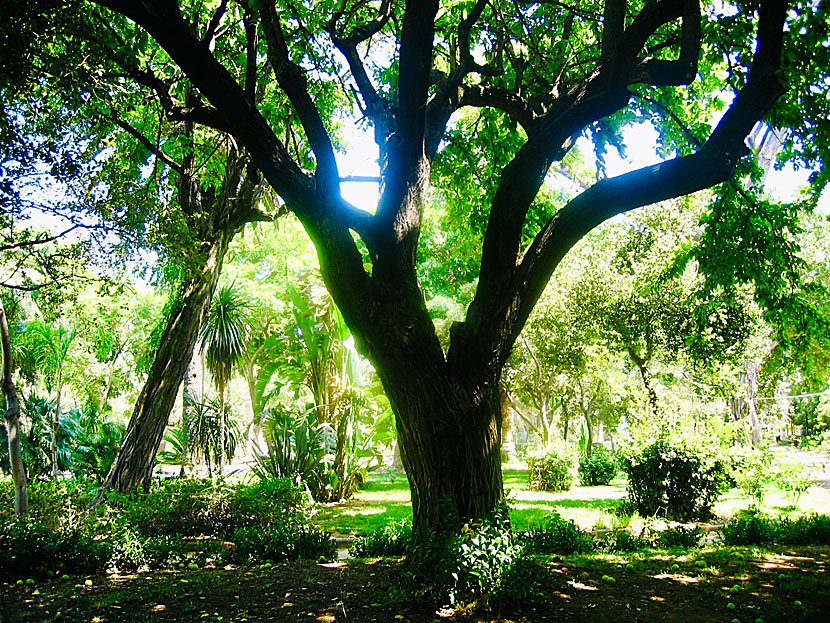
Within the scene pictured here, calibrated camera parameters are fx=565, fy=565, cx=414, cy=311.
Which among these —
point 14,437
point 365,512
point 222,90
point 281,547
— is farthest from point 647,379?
point 14,437

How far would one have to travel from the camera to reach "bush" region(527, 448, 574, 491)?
15.5 m

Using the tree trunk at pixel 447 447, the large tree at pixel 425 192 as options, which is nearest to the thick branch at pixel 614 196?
the large tree at pixel 425 192

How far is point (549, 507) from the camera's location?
39.1 ft

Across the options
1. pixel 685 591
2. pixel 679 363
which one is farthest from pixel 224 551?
pixel 679 363

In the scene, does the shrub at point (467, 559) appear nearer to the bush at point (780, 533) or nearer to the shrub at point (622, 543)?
the shrub at point (622, 543)

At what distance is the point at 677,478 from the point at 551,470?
6773 mm

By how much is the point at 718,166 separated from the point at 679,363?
33.2ft

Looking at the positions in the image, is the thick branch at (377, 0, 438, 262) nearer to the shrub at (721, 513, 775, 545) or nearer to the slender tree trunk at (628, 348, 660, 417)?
the shrub at (721, 513, 775, 545)

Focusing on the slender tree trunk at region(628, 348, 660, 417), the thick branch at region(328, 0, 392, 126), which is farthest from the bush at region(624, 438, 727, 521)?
the thick branch at region(328, 0, 392, 126)

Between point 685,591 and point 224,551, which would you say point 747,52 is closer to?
point 685,591

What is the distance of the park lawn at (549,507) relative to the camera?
9.27m

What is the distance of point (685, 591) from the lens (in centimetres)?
473

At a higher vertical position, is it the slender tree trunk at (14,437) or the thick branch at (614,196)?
the thick branch at (614,196)

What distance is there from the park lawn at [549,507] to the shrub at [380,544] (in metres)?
0.84
